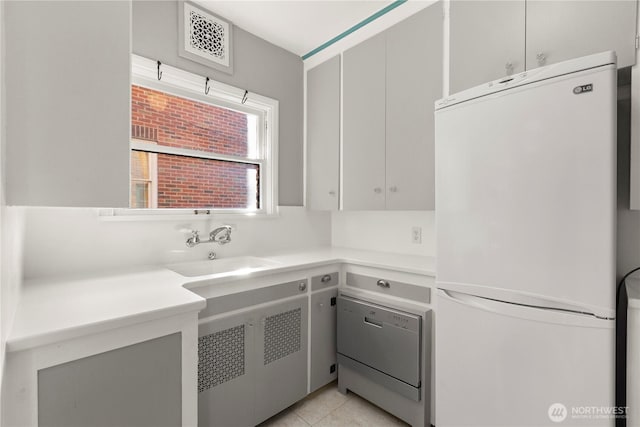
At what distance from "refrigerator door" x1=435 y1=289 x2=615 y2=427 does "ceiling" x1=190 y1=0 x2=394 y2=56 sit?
1914 millimetres

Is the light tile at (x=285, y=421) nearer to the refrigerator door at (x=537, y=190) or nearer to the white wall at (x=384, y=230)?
the refrigerator door at (x=537, y=190)

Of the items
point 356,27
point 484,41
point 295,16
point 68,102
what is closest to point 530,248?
point 484,41

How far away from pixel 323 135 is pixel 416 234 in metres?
1.11

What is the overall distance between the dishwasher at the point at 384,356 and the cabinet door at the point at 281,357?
11.6 inches

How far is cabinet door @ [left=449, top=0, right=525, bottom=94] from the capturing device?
145 cm

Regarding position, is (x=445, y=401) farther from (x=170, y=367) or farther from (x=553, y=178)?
(x=170, y=367)

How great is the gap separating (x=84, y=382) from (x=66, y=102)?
2.75 feet

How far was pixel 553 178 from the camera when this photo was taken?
105cm

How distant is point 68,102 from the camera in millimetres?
806

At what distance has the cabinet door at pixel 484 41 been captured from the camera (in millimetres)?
1451

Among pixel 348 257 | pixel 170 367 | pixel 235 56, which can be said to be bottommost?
pixel 170 367

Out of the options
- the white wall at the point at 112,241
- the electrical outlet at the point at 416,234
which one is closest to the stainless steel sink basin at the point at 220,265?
the white wall at the point at 112,241

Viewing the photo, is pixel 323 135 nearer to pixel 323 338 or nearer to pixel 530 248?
pixel 323 338

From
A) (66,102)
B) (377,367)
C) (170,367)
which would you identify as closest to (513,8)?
(66,102)
